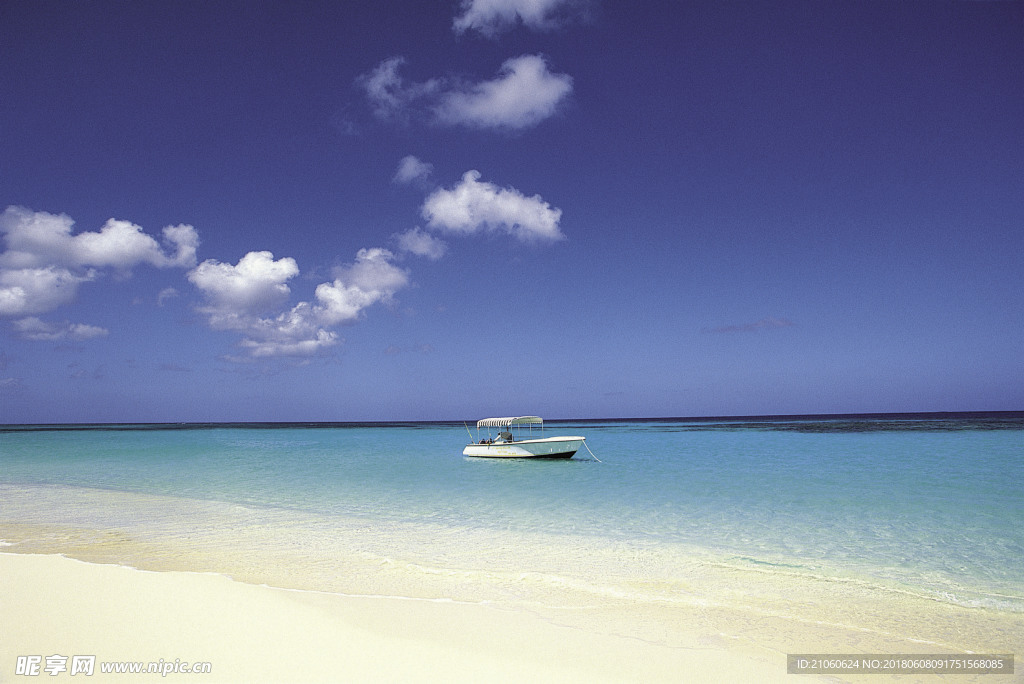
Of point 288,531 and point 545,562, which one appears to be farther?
point 288,531

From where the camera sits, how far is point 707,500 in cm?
1366

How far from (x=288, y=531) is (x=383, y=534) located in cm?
190

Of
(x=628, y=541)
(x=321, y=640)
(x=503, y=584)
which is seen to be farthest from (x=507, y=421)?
(x=321, y=640)

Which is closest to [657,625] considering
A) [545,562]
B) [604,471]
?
[545,562]

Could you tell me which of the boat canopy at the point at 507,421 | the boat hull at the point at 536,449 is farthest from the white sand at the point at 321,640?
the boat canopy at the point at 507,421

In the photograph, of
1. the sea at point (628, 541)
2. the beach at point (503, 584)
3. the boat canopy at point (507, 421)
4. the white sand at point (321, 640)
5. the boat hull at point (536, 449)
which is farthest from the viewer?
the boat canopy at point (507, 421)

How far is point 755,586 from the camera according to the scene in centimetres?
703

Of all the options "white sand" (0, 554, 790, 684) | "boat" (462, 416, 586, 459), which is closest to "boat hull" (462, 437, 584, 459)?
"boat" (462, 416, 586, 459)

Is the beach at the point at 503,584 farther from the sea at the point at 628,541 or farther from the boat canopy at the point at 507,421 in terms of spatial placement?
the boat canopy at the point at 507,421

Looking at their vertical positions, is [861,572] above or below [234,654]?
below

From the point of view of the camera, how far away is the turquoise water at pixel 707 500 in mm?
8352

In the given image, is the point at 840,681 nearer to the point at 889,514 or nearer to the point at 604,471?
the point at 889,514

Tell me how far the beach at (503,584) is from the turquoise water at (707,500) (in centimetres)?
9

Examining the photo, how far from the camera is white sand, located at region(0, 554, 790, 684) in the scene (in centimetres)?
437
